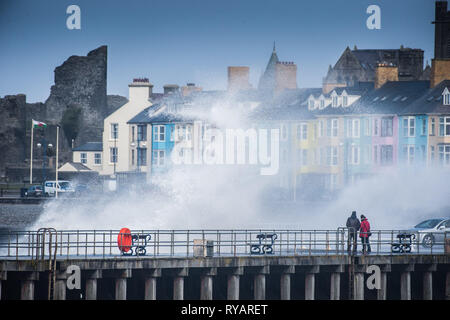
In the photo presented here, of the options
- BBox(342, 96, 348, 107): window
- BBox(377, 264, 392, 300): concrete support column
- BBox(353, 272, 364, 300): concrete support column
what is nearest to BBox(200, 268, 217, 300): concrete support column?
BBox(353, 272, 364, 300): concrete support column

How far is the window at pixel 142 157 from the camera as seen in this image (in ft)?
357

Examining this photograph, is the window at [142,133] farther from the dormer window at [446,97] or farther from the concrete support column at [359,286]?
the concrete support column at [359,286]

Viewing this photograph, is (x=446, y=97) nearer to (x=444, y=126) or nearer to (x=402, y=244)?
(x=444, y=126)

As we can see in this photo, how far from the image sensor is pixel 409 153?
89812 millimetres

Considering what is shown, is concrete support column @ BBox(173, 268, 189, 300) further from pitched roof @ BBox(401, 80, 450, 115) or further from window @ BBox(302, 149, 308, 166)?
window @ BBox(302, 149, 308, 166)

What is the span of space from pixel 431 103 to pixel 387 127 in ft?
19.0

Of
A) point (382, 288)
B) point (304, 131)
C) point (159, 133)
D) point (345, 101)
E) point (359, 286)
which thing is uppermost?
point (345, 101)

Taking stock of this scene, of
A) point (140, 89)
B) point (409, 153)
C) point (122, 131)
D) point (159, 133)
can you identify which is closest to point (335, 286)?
point (409, 153)

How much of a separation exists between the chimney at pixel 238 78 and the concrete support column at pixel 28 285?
224ft

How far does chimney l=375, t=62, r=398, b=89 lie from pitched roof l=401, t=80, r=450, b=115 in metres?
7.74

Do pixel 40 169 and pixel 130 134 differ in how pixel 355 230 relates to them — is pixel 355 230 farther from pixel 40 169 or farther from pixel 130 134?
pixel 40 169

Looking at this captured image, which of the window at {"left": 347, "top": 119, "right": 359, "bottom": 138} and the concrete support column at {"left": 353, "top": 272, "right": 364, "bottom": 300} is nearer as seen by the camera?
the concrete support column at {"left": 353, "top": 272, "right": 364, "bottom": 300}

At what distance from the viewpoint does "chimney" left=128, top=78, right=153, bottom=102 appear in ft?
362

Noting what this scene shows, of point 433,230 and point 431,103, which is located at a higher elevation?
point 431,103
